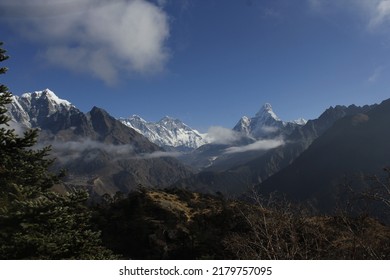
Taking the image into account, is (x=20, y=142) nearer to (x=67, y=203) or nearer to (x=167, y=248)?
(x=67, y=203)

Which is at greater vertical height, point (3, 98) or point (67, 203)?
point (3, 98)

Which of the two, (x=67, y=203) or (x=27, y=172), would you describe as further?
(x=27, y=172)

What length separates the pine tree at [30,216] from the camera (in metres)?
15.1

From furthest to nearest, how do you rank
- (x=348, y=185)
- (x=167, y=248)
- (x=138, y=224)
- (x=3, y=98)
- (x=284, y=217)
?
1. (x=138, y=224)
2. (x=167, y=248)
3. (x=284, y=217)
4. (x=3, y=98)
5. (x=348, y=185)

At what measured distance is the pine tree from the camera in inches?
595

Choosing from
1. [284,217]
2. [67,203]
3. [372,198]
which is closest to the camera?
[372,198]

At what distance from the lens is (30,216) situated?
50.4ft

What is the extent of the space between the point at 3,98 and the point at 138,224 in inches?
1055

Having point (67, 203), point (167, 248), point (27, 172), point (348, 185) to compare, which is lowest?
point (167, 248)
